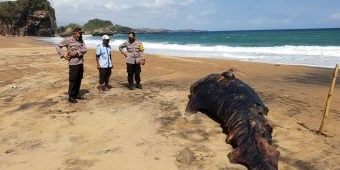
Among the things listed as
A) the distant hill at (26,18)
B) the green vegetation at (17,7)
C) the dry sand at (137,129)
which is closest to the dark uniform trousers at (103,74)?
the dry sand at (137,129)

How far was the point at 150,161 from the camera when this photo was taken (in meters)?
6.24

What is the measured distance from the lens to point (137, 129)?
303 inches

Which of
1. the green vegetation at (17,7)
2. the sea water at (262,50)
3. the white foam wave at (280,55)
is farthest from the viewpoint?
the green vegetation at (17,7)

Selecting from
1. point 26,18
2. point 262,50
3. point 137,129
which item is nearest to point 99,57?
point 137,129

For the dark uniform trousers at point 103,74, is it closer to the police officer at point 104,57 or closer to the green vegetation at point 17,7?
the police officer at point 104,57

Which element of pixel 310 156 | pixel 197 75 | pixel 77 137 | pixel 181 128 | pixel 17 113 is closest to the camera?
pixel 310 156

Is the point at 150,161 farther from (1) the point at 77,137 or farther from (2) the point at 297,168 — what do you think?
(2) the point at 297,168

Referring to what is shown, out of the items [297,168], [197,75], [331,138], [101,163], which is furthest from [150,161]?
[197,75]

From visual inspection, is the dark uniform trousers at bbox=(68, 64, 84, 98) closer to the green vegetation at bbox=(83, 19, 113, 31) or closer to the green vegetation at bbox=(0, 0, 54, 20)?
the green vegetation at bbox=(0, 0, 54, 20)

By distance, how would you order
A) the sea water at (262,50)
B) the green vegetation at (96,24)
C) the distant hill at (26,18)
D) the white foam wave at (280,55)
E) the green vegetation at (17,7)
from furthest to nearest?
1. the green vegetation at (96,24)
2. the green vegetation at (17,7)
3. the distant hill at (26,18)
4. the sea water at (262,50)
5. the white foam wave at (280,55)

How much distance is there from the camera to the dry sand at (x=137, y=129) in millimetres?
6246

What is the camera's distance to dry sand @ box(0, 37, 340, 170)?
625 centimetres

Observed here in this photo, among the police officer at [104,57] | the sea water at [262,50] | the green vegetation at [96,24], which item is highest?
the police officer at [104,57]

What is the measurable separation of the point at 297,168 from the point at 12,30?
224ft
